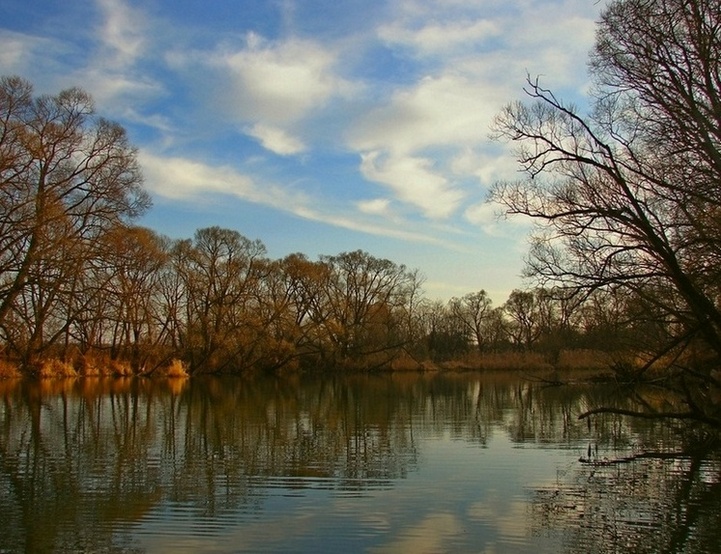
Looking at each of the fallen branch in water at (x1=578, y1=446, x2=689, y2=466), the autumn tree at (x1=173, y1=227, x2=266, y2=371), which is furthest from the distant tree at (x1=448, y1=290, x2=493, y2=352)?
the fallen branch in water at (x1=578, y1=446, x2=689, y2=466)

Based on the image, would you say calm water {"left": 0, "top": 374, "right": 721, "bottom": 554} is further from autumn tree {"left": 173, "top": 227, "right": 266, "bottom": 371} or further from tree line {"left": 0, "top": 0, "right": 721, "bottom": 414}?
autumn tree {"left": 173, "top": 227, "right": 266, "bottom": 371}

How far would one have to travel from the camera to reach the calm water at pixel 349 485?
7680 millimetres

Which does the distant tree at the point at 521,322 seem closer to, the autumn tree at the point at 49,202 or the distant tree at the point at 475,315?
the distant tree at the point at 475,315

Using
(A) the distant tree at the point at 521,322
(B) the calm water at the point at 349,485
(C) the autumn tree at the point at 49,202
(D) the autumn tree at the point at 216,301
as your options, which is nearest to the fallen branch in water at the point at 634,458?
(B) the calm water at the point at 349,485

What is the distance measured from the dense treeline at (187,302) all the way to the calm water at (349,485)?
2.89 meters

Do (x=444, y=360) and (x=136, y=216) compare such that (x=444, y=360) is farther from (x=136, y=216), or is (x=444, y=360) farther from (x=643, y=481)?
(x=643, y=481)

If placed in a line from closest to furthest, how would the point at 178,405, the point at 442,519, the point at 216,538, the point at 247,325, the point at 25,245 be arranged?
the point at 216,538 < the point at 442,519 < the point at 178,405 < the point at 25,245 < the point at 247,325

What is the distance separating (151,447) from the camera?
14.1 m

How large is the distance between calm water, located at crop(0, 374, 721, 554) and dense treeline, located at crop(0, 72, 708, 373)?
2892 mm

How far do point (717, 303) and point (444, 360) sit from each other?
184 ft

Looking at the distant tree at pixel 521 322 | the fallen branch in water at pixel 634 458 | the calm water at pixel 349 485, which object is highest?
the distant tree at pixel 521 322

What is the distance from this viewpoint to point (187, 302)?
175 feet

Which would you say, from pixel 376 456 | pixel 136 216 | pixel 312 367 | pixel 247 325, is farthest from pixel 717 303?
pixel 312 367

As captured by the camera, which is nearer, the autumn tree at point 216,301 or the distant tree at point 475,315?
the autumn tree at point 216,301
